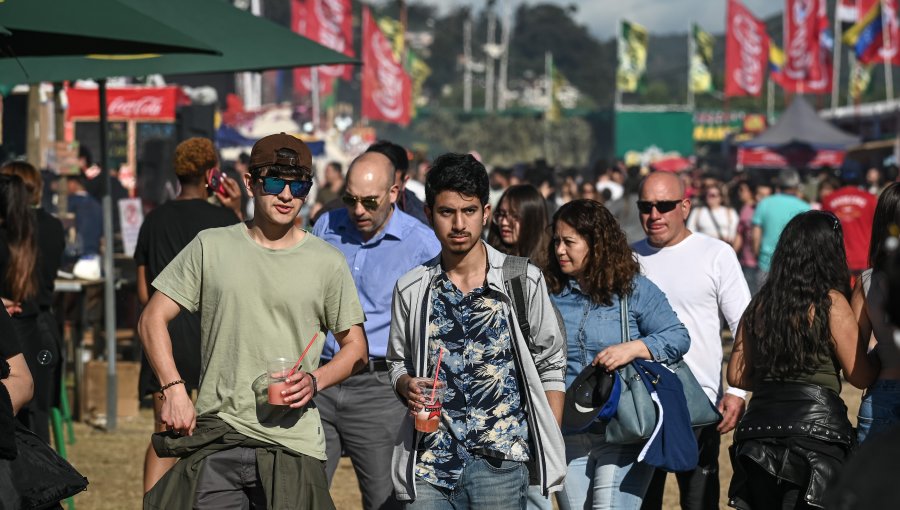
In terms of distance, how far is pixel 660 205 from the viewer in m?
5.79

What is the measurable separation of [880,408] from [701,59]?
4895cm

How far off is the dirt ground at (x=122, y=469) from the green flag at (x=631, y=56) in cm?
4079

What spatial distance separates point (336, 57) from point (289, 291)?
4.27 metres

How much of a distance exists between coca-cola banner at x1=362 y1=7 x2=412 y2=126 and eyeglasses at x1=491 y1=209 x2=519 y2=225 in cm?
2593

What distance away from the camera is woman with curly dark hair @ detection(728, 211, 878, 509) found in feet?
14.8

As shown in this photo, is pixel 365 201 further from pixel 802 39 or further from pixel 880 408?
pixel 802 39

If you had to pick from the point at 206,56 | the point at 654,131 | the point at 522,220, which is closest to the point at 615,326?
the point at 522,220

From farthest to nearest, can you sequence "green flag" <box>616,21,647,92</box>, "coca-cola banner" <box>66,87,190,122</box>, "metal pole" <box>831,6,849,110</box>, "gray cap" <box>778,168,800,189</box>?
"green flag" <box>616,21,647,92</box>
"metal pole" <box>831,6,849,110</box>
"coca-cola banner" <box>66,87,190,122</box>
"gray cap" <box>778,168,800,189</box>

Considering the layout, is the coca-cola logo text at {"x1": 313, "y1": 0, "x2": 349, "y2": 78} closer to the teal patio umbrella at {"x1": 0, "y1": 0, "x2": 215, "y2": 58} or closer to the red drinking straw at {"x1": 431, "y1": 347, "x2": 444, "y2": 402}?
the teal patio umbrella at {"x1": 0, "y1": 0, "x2": 215, "y2": 58}

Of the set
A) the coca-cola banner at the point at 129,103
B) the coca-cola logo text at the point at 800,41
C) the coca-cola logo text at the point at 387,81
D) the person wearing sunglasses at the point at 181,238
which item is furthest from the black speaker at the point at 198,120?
the coca-cola logo text at the point at 800,41

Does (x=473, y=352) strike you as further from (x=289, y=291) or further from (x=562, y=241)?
(x=562, y=241)

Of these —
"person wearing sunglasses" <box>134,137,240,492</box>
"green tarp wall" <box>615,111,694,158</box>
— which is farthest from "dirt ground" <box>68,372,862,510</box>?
"green tarp wall" <box>615,111,694,158</box>

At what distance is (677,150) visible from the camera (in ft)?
203

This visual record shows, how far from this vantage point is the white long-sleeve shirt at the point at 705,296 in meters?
5.65
